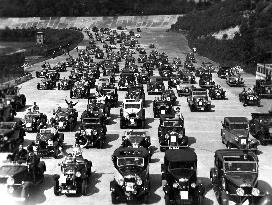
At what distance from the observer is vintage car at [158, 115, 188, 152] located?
3095 cm

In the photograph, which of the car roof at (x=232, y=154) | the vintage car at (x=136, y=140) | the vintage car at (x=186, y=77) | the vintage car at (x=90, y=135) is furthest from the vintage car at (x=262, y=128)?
the vintage car at (x=186, y=77)

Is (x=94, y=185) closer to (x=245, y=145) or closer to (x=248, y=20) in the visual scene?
(x=245, y=145)

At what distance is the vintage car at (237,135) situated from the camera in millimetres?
30469

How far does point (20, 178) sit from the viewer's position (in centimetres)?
2281

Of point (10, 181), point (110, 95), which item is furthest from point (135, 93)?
point (10, 181)

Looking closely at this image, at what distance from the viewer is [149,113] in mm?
44812

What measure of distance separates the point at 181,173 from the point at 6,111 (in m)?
21.5

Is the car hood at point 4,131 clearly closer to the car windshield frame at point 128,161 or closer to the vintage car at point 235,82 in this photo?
the car windshield frame at point 128,161

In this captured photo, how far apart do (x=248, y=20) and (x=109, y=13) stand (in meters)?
60.2

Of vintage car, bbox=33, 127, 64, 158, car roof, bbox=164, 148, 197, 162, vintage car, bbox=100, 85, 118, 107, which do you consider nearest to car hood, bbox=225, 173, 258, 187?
car roof, bbox=164, 148, 197, 162

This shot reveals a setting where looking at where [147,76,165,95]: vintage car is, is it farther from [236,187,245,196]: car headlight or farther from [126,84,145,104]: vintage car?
[236,187,245,196]: car headlight

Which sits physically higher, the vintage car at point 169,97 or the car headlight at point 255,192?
the vintage car at point 169,97

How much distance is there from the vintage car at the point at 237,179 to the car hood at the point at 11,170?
9.09 metres

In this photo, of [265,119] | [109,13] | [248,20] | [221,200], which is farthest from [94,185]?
[109,13]
